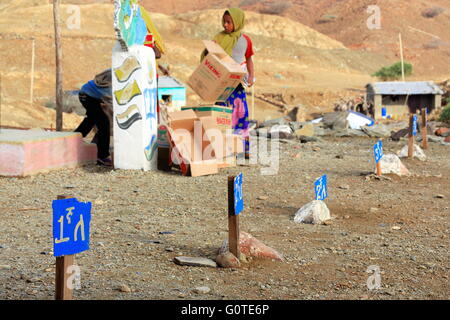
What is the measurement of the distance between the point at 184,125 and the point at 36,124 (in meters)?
10.2

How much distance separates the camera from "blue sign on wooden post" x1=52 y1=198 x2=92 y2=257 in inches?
117

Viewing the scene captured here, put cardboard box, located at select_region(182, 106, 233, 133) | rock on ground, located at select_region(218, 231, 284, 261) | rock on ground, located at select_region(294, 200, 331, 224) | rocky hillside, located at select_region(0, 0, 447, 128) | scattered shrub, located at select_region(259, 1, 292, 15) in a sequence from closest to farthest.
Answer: rock on ground, located at select_region(218, 231, 284, 261), rock on ground, located at select_region(294, 200, 331, 224), cardboard box, located at select_region(182, 106, 233, 133), rocky hillside, located at select_region(0, 0, 447, 128), scattered shrub, located at select_region(259, 1, 292, 15)

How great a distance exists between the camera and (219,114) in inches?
340

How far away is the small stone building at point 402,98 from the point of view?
22.8 metres

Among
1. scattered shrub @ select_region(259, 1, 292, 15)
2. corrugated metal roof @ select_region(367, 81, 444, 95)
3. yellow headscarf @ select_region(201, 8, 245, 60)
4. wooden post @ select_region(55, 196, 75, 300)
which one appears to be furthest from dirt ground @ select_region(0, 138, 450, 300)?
scattered shrub @ select_region(259, 1, 292, 15)

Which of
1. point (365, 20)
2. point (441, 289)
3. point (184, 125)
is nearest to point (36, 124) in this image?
point (184, 125)

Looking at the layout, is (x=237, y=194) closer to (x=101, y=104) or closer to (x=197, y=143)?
(x=197, y=143)

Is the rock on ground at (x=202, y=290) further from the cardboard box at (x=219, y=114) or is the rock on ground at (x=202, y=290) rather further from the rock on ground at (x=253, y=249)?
the cardboard box at (x=219, y=114)

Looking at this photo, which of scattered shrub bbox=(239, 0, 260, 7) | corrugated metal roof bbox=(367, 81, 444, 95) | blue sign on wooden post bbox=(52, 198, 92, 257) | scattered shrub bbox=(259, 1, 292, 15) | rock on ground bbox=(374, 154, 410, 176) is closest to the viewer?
blue sign on wooden post bbox=(52, 198, 92, 257)

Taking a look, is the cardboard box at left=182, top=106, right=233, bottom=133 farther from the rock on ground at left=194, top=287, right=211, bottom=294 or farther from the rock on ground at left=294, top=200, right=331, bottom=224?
the rock on ground at left=194, top=287, right=211, bottom=294

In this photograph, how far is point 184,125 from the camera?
27.5 feet

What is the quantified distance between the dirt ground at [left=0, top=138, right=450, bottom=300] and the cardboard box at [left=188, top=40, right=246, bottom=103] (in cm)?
99

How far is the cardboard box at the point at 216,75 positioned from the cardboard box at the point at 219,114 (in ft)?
0.66

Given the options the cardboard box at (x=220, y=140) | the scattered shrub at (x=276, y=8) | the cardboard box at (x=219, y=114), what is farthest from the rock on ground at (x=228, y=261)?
the scattered shrub at (x=276, y=8)
